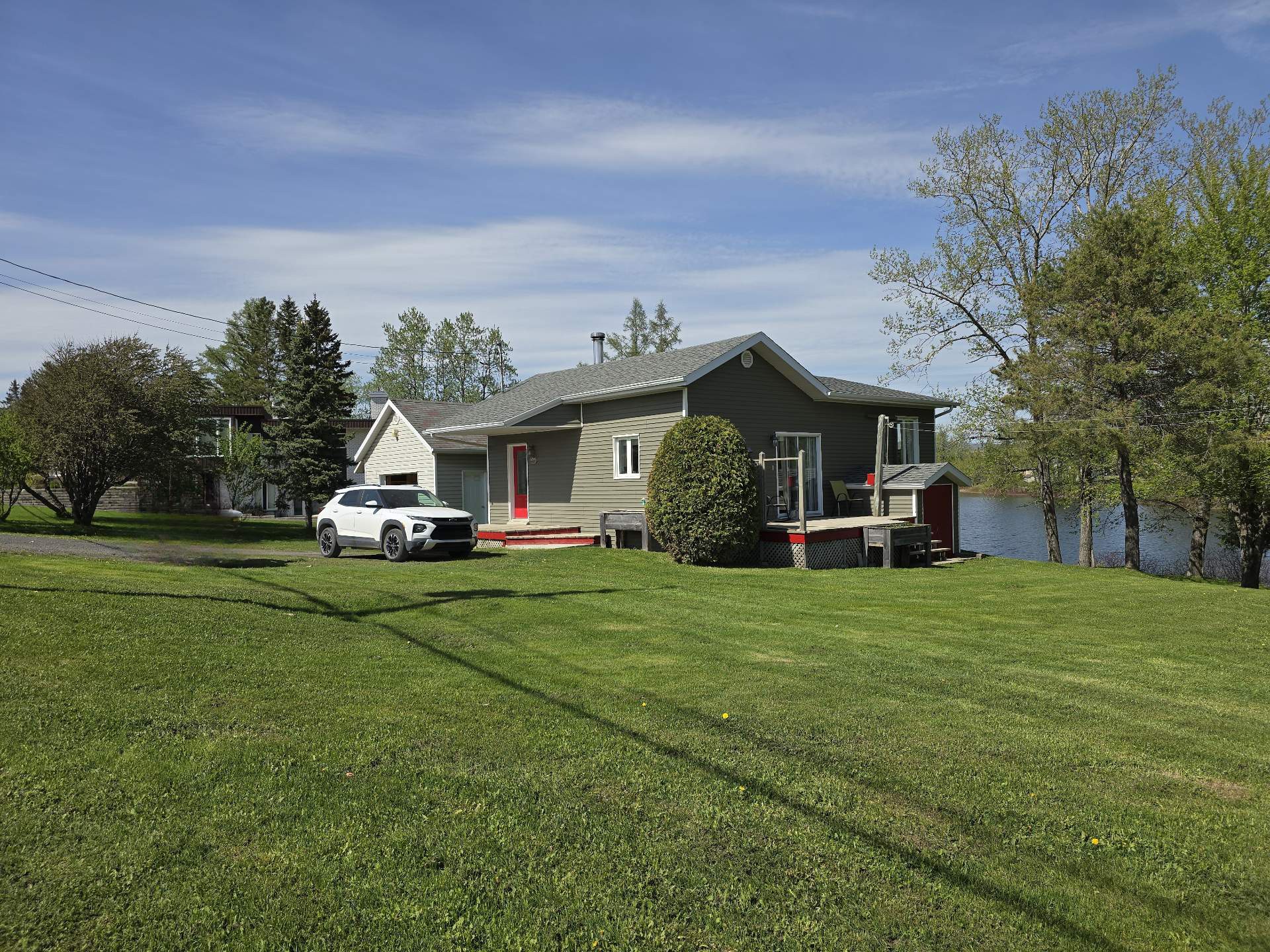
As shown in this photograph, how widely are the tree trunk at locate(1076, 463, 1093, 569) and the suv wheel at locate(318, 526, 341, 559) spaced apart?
65.6 feet

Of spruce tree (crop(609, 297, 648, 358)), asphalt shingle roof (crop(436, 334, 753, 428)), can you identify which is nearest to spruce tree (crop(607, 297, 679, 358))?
spruce tree (crop(609, 297, 648, 358))

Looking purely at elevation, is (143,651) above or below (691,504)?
below

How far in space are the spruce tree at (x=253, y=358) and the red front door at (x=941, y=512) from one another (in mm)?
52153

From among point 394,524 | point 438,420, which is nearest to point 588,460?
point 394,524

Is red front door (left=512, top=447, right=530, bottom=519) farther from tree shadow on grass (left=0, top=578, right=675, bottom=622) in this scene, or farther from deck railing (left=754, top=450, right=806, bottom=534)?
tree shadow on grass (left=0, top=578, right=675, bottom=622)

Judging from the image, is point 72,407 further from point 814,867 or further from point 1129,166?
point 1129,166

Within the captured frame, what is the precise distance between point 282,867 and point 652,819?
1.71 m

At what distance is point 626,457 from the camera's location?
20234 millimetres

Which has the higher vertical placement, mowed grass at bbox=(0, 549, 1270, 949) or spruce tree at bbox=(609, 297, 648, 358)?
spruce tree at bbox=(609, 297, 648, 358)

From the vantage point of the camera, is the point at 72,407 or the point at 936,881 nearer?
the point at 936,881

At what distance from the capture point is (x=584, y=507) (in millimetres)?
21203

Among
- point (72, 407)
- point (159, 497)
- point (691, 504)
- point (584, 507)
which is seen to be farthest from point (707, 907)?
point (159, 497)

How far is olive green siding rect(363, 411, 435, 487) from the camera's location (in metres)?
27.5

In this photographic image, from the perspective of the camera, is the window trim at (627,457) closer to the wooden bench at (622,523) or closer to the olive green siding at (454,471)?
the wooden bench at (622,523)
